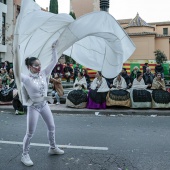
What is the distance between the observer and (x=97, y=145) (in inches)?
244

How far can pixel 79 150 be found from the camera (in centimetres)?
581

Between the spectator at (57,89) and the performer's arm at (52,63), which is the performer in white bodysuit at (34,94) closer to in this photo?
the performer's arm at (52,63)

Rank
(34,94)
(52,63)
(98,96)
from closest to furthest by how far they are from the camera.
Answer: (34,94)
(52,63)
(98,96)

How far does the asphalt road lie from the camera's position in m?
4.97

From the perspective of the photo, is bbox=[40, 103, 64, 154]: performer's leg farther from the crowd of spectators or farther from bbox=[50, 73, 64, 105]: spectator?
bbox=[50, 73, 64, 105]: spectator

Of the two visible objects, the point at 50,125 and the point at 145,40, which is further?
the point at 145,40

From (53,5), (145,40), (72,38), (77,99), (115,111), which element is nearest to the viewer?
(72,38)

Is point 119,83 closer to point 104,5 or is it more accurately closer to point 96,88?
point 96,88

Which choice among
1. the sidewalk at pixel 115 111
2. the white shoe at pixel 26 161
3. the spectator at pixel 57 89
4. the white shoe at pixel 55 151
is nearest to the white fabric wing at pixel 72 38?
the white shoe at pixel 26 161

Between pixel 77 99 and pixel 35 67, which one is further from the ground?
pixel 35 67

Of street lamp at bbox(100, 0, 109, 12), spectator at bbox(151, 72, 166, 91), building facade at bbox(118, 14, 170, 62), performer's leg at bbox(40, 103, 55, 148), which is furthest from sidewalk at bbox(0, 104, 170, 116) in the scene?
building facade at bbox(118, 14, 170, 62)

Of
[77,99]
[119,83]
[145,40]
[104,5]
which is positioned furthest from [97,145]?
[145,40]

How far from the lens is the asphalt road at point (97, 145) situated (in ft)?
16.3

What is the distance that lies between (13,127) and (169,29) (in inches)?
2033
